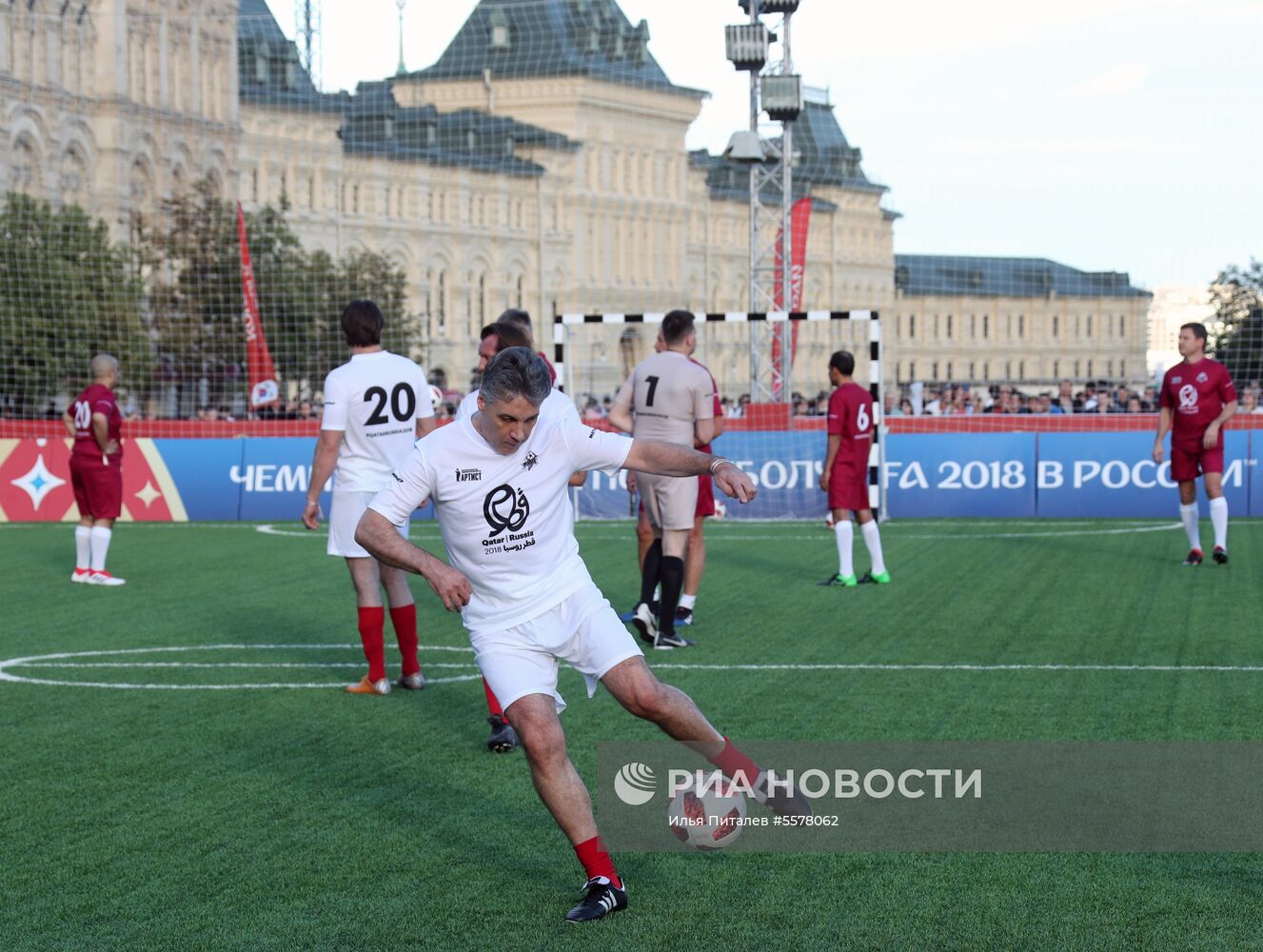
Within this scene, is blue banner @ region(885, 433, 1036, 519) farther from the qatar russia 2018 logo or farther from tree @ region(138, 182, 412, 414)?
tree @ region(138, 182, 412, 414)

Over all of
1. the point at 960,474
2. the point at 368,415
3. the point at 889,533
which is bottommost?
the point at 889,533

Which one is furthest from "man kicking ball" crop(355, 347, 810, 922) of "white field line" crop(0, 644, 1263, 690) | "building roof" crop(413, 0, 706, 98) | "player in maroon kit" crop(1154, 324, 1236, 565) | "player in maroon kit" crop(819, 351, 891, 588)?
"building roof" crop(413, 0, 706, 98)

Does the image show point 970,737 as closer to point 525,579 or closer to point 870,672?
point 870,672

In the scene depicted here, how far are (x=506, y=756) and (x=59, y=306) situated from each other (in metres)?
37.2

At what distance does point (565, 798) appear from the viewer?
5.85 meters

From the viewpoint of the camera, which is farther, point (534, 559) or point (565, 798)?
point (534, 559)

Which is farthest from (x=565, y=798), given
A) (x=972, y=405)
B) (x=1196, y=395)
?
(x=972, y=405)

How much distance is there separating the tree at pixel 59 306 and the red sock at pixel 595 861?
1379 inches

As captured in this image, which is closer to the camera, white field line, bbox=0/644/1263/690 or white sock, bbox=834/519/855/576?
white field line, bbox=0/644/1263/690

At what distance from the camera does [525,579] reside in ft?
19.9

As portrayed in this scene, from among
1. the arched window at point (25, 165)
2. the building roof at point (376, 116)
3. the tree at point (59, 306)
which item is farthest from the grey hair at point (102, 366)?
the building roof at point (376, 116)

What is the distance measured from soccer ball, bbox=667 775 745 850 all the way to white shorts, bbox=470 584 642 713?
602 millimetres

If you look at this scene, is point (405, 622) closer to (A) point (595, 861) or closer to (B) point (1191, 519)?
(A) point (595, 861)

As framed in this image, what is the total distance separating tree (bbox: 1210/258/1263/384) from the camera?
35.2 metres
